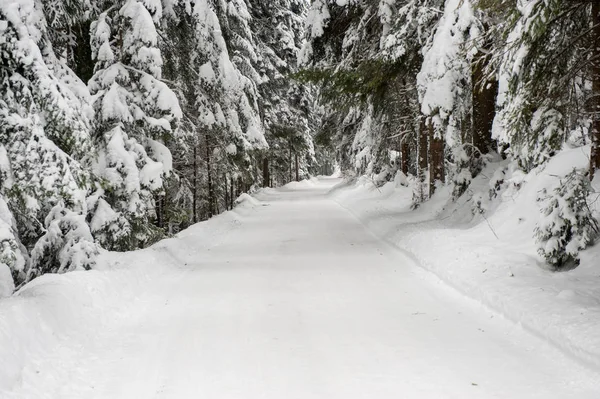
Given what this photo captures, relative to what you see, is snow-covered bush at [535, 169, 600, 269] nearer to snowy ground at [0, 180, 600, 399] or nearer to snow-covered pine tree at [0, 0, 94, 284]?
snowy ground at [0, 180, 600, 399]

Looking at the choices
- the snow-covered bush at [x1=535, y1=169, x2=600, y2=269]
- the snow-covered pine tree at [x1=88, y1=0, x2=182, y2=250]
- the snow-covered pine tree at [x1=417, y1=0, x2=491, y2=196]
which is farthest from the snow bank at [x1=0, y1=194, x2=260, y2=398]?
the snow-covered pine tree at [x1=417, y1=0, x2=491, y2=196]

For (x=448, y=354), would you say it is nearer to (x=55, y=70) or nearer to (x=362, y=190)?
(x=55, y=70)

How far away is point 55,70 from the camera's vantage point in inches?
324

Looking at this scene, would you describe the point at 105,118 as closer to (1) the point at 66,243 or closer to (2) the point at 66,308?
(1) the point at 66,243

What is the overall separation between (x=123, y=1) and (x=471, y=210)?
1020 centimetres

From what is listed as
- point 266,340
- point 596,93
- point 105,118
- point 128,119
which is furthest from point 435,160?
point 266,340

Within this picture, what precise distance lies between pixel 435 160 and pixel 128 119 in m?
10.0

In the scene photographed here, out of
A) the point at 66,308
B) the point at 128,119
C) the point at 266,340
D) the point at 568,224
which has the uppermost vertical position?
the point at 128,119

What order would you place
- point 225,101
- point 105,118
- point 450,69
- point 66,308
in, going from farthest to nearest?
point 225,101 → point 105,118 → point 450,69 → point 66,308

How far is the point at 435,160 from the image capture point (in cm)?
1714

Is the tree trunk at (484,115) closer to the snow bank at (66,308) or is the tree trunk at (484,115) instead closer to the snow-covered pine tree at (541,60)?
the snow-covered pine tree at (541,60)

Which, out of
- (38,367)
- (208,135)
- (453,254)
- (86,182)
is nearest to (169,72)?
(208,135)

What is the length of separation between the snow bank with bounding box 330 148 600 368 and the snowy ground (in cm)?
22

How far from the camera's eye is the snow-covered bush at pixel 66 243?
8.88 metres
